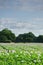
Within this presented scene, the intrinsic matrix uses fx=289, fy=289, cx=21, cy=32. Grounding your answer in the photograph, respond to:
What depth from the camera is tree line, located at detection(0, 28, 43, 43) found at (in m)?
69.8

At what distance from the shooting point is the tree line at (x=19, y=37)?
69781 millimetres

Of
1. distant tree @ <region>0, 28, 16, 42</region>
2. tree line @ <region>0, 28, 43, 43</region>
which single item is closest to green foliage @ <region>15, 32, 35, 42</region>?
tree line @ <region>0, 28, 43, 43</region>

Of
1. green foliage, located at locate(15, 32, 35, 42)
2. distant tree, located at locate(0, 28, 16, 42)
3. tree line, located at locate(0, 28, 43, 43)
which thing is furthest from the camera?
distant tree, located at locate(0, 28, 16, 42)

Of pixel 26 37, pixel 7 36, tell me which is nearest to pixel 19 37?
pixel 26 37

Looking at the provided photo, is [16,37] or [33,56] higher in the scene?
[16,37]

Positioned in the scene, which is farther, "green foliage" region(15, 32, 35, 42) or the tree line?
"green foliage" region(15, 32, 35, 42)

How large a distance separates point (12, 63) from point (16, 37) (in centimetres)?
6563

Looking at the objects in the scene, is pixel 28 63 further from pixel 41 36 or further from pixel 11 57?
pixel 41 36

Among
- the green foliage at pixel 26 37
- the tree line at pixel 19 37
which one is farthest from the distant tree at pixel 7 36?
the green foliage at pixel 26 37

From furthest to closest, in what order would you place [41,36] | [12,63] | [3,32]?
1. [3,32]
2. [41,36]
3. [12,63]

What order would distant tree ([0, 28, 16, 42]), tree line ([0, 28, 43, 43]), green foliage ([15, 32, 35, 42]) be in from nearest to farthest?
1. tree line ([0, 28, 43, 43])
2. green foliage ([15, 32, 35, 42])
3. distant tree ([0, 28, 16, 42])

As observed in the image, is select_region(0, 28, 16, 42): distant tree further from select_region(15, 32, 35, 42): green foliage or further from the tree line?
select_region(15, 32, 35, 42): green foliage

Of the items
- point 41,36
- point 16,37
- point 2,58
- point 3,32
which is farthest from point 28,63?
point 3,32

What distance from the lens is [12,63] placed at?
11125 millimetres
